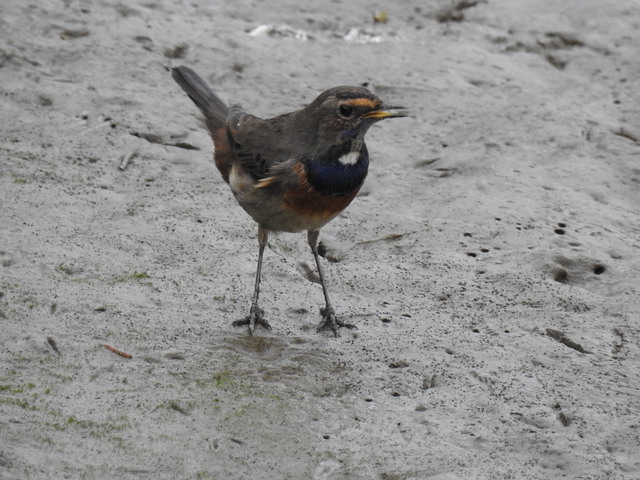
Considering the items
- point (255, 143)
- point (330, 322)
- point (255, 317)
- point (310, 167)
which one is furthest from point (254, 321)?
point (255, 143)

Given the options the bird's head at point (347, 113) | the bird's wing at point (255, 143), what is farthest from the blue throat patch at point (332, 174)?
the bird's wing at point (255, 143)

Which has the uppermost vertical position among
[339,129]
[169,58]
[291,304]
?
[339,129]

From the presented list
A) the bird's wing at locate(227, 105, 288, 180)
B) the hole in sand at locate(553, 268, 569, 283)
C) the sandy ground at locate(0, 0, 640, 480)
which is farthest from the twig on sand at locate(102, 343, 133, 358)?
the hole in sand at locate(553, 268, 569, 283)

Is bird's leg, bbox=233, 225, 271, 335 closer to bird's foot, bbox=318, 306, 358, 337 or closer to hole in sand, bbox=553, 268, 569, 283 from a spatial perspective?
bird's foot, bbox=318, 306, 358, 337

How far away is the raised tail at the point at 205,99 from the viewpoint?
21.8 feet

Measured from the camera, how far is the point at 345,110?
17.8 ft

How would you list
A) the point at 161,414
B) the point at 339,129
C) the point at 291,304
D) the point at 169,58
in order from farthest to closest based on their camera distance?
the point at 169,58, the point at 291,304, the point at 339,129, the point at 161,414

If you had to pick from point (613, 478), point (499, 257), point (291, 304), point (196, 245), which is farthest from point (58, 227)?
point (613, 478)

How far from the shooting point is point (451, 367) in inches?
208

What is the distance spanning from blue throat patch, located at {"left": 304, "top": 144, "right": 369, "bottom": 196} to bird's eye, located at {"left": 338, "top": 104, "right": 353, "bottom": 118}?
20 centimetres

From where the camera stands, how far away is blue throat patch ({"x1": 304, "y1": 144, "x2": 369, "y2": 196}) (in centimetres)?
542

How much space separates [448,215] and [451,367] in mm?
1768

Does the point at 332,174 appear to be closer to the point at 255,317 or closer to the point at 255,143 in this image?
the point at 255,143

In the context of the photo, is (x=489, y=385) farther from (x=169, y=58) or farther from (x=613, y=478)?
(x=169, y=58)
